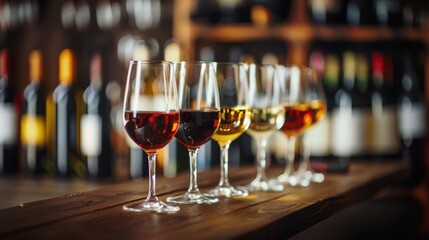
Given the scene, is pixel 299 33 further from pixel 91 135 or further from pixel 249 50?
pixel 91 135

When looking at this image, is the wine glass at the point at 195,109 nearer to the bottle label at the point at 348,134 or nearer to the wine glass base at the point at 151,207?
the wine glass base at the point at 151,207

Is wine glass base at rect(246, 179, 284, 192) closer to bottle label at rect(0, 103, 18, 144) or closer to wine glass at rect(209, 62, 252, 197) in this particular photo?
wine glass at rect(209, 62, 252, 197)

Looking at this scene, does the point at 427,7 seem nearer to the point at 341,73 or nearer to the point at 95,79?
the point at 341,73

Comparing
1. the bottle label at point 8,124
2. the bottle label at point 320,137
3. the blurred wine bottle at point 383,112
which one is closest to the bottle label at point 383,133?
the blurred wine bottle at point 383,112

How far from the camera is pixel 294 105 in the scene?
142 cm

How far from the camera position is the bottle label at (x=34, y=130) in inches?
98.2

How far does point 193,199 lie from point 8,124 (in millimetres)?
1488

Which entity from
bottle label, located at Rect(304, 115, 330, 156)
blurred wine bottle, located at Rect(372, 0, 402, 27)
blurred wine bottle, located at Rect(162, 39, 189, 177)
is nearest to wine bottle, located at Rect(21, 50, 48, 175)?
blurred wine bottle, located at Rect(162, 39, 189, 177)

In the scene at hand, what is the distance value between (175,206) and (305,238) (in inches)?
17.9

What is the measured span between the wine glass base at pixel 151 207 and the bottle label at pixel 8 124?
4.89 ft

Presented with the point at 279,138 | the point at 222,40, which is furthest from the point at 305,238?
the point at 222,40

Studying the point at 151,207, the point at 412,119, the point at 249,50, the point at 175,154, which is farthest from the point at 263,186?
the point at 249,50

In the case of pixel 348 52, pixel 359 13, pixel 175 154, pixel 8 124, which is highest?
pixel 359 13

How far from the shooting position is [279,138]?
2350 millimetres
